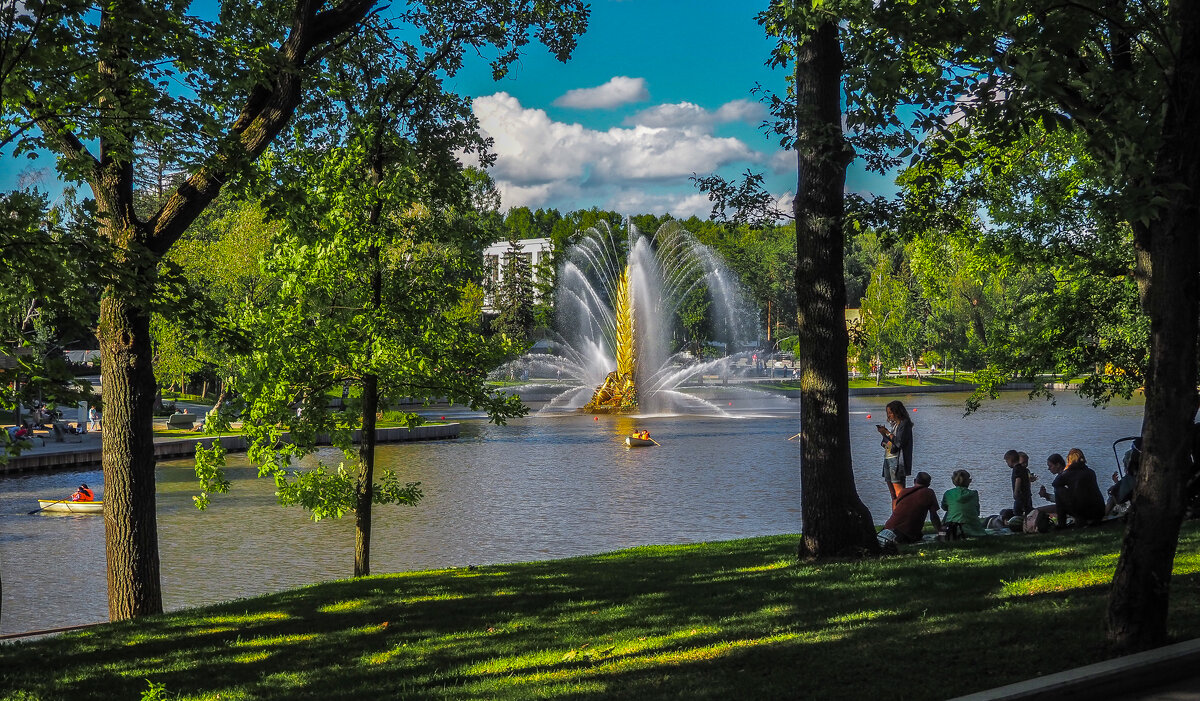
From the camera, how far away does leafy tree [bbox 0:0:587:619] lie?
845cm

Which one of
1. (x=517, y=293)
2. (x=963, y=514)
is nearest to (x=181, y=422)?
(x=963, y=514)

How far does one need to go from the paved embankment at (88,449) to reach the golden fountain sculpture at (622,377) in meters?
16.1

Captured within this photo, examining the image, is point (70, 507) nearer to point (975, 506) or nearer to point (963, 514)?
point (963, 514)

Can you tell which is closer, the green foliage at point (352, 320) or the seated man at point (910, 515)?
the seated man at point (910, 515)

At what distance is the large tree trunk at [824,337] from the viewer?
11055 millimetres

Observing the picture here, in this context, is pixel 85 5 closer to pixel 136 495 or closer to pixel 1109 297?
pixel 136 495

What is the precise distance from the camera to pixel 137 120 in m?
9.02

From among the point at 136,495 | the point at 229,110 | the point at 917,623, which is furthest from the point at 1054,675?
the point at 229,110

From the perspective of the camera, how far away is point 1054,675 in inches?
235

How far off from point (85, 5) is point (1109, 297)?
15.2m

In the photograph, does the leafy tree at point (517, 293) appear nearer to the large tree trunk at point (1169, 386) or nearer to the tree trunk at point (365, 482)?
the tree trunk at point (365, 482)

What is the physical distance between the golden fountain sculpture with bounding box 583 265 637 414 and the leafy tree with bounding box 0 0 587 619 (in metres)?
45.6

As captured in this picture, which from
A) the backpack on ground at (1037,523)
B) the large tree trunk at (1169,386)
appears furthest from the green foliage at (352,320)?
the large tree trunk at (1169,386)

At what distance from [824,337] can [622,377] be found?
47898 millimetres
